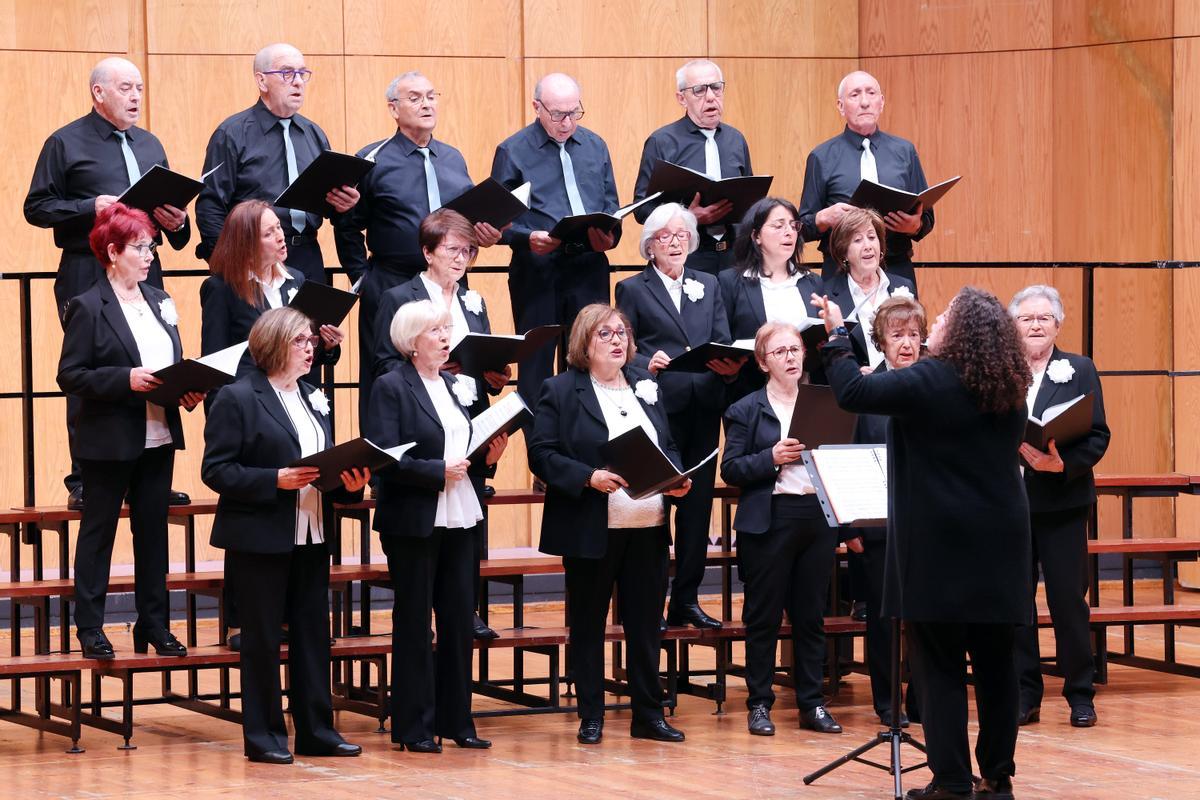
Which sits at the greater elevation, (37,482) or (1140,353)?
(1140,353)

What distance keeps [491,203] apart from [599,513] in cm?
106

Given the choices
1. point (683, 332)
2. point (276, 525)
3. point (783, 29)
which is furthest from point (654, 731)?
point (783, 29)

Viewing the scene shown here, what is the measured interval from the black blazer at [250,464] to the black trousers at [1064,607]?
8.07 feet

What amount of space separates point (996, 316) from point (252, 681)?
2.45 m

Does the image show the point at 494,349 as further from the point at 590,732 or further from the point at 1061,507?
the point at 1061,507

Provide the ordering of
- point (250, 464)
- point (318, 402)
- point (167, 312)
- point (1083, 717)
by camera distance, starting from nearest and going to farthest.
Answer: point (250, 464) → point (318, 402) → point (167, 312) → point (1083, 717)

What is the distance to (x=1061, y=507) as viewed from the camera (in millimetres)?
6262

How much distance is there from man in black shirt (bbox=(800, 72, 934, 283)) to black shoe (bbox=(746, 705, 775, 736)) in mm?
1585

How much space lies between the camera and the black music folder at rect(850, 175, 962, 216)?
6.45 metres

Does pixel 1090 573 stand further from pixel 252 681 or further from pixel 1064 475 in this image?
pixel 252 681

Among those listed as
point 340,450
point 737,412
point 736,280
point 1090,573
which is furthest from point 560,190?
point 1090,573

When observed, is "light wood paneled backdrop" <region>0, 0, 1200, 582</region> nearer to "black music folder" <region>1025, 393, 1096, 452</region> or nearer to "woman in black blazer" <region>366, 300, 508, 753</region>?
"woman in black blazer" <region>366, 300, 508, 753</region>

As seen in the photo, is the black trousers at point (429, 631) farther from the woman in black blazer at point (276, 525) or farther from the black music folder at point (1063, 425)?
the black music folder at point (1063, 425)

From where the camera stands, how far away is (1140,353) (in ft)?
30.0
